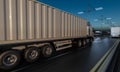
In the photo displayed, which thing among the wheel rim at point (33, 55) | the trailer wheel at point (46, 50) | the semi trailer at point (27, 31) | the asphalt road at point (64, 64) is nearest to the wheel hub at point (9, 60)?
the semi trailer at point (27, 31)

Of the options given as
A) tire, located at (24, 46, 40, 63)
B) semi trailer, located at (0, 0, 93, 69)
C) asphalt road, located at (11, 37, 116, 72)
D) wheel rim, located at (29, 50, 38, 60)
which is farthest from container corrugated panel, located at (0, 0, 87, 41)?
asphalt road, located at (11, 37, 116, 72)

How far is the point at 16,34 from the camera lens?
652cm

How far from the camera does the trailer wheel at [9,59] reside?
19.9 feet

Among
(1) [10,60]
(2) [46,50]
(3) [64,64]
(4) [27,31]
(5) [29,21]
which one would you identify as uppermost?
(5) [29,21]

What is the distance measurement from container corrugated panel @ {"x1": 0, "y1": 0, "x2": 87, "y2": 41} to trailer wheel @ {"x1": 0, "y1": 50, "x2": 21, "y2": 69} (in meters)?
0.67

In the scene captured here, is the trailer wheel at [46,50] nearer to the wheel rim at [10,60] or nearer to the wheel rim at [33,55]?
the wheel rim at [33,55]

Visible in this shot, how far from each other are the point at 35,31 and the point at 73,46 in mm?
7510

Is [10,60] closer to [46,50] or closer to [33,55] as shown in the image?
[33,55]

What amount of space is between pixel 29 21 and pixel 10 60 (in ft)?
7.25

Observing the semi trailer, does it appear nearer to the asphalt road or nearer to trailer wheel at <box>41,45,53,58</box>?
trailer wheel at <box>41,45,53,58</box>

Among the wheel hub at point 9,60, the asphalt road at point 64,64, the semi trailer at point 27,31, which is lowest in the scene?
the asphalt road at point 64,64

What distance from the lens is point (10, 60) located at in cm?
643

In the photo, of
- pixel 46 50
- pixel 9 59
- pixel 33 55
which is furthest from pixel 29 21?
pixel 46 50

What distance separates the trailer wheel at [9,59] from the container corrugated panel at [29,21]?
2.20ft
